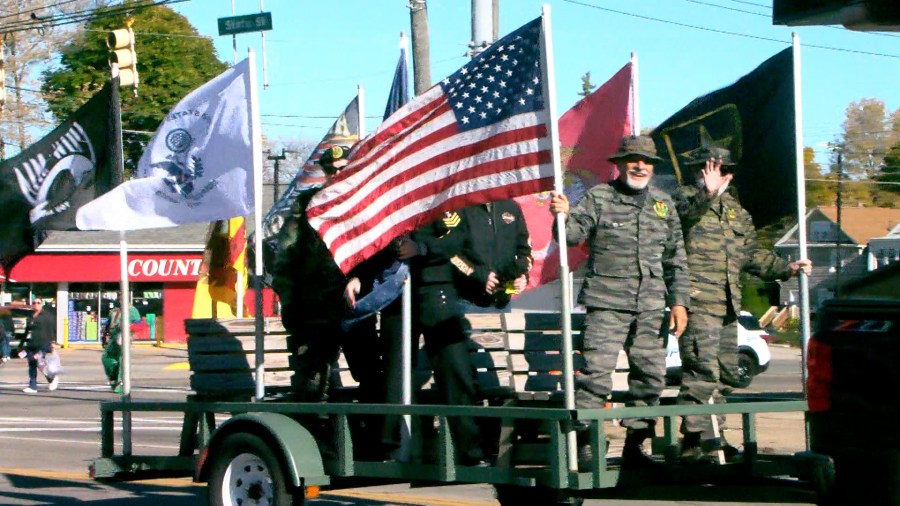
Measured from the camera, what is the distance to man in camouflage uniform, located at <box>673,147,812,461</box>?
25.0ft

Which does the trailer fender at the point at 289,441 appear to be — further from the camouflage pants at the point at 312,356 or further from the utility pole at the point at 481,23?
the utility pole at the point at 481,23

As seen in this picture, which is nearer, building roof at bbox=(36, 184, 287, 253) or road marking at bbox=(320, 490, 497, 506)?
road marking at bbox=(320, 490, 497, 506)

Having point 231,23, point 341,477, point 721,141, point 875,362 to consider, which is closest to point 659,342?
point 721,141

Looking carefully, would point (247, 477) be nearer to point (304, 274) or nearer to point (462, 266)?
point (304, 274)

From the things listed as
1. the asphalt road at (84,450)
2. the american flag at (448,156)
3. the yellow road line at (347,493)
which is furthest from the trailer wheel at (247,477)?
the asphalt road at (84,450)

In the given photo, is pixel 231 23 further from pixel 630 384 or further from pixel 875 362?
pixel 875 362

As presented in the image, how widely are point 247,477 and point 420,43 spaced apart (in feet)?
37.5

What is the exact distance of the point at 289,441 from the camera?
7.43m

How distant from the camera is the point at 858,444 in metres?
4.64

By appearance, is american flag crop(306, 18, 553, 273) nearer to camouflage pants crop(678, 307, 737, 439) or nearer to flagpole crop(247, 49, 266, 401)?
flagpole crop(247, 49, 266, 401)

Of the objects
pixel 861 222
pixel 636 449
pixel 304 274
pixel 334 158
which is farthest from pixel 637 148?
pixel 861 222

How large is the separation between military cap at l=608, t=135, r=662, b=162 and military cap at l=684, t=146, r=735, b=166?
59 centimetres

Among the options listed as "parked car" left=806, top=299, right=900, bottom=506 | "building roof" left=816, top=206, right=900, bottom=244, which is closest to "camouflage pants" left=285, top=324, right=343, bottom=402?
"parked car" left=806, top=299, right=900, bottom=506

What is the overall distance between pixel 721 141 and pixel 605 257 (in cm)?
132
